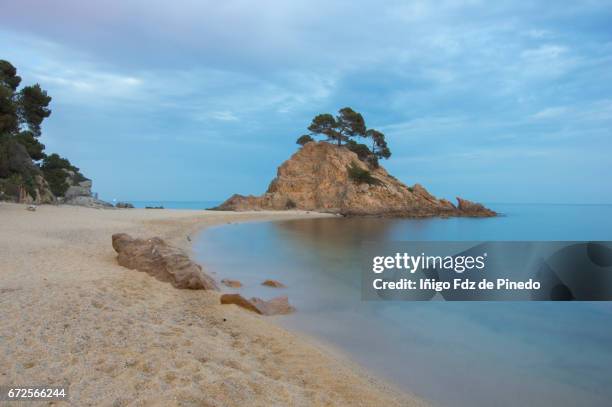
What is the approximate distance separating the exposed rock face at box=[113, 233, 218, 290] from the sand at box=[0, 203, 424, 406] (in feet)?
1.89

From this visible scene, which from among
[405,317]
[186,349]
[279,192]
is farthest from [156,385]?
[279,192]

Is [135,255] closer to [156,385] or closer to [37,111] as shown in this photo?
[156,385]

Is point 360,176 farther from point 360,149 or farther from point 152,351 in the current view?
point 152,351

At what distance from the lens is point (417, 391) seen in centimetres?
457

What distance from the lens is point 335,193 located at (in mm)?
55938

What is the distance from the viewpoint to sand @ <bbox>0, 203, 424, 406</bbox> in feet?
10.9

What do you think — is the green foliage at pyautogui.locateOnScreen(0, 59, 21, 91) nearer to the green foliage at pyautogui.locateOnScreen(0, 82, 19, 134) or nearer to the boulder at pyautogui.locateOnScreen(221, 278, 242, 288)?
the green foliage at pyautogui.locateOnScreen(0, 82, 19, 134)

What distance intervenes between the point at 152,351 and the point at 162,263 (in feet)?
15.7

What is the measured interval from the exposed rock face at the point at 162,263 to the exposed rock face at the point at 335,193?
43.2m

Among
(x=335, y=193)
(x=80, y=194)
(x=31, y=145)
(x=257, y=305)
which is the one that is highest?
(x=31, y=145)

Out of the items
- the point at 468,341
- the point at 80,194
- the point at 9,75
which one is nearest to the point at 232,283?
the point at 468,341

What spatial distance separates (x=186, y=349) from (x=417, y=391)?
276 centimetres

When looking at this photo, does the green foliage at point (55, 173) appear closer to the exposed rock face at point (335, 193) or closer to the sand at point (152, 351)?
the exposed rock face at point (335, 193)

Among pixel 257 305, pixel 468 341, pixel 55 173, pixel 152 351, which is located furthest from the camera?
pixel 55 173
